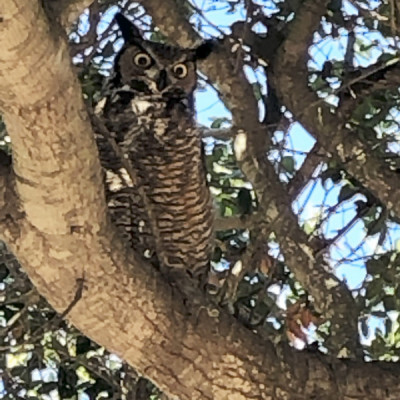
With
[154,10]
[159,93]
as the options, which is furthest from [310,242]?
[154,10]

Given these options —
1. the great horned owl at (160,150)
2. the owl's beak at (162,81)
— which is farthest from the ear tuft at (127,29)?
the owl's beak at (162,81)

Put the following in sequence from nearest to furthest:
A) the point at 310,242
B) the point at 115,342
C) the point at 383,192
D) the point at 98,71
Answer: the point at 115,342, the point at 383,192, the point at 310,242, the point at 98,71

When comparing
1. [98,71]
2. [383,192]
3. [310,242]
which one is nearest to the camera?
[383,192]

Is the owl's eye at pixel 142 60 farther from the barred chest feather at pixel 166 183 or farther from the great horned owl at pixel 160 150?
the barred chest feather at pixel 166 183

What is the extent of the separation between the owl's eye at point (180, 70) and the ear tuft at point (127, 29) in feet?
0.43

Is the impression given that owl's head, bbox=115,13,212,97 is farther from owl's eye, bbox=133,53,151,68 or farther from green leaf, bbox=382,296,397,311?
green leaf, bbox=382,296,397,311

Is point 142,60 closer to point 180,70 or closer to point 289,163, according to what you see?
point 180,70

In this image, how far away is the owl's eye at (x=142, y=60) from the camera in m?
2.39

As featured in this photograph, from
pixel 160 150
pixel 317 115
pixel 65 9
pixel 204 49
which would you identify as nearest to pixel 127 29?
pixel 204 49

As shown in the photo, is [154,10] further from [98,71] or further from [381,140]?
[381,140]

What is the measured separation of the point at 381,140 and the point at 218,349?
66cm

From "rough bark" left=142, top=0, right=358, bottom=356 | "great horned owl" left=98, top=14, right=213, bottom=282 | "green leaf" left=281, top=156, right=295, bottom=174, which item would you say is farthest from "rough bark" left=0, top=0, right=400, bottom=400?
"green leaf" left=281, top=156, right=295, bottom=174

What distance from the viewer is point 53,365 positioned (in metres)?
2.42

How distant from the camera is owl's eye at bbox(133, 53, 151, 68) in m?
2.39
